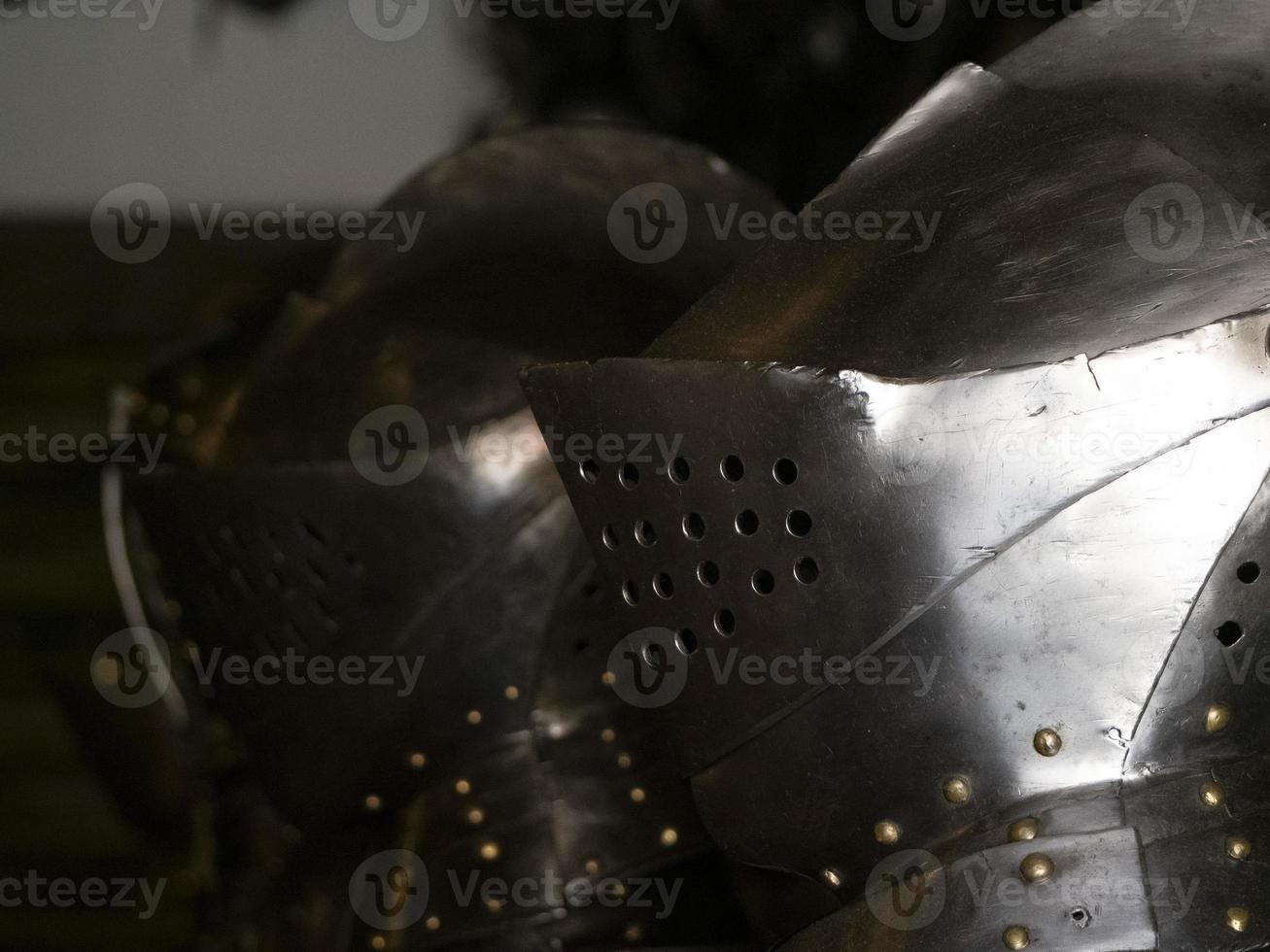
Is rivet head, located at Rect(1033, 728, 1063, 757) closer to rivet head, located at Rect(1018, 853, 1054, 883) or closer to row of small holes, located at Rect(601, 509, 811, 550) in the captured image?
rivet head, located at Rect(1018, 853, 1054, 883)

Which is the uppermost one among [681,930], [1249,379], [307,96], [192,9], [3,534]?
[192,9]

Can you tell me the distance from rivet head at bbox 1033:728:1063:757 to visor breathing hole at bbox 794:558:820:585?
0.17 m

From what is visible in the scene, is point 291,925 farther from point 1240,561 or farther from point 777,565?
point 1240,561

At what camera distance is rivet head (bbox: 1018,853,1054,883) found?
858 mm

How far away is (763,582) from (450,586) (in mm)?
490

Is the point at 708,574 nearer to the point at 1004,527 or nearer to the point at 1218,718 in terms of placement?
the point at 1004,527

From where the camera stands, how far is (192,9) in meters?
2.53

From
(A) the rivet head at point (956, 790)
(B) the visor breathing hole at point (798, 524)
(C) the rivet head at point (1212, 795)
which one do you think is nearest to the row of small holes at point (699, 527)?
(B) the visor breathing hole at point (798, 524)

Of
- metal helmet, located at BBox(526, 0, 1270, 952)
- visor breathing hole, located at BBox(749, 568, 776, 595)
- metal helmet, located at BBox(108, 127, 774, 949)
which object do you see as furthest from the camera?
metal helmet, located at BBox(108, 127, 774, 949)

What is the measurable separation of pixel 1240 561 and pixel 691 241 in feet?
2.53

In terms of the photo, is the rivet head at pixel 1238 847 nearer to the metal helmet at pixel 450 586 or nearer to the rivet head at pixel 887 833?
the rivet head at pixel 887 833

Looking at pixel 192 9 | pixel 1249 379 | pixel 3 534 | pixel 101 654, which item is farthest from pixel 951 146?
pixel 3 534

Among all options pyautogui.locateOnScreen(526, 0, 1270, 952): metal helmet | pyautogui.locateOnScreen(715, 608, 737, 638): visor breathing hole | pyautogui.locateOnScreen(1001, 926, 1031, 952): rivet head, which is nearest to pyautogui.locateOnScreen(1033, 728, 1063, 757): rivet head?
pyautogui.locateOnScreen(526, 0, 1270, 952): metal helmet

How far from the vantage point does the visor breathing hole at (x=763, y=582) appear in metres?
0.94
